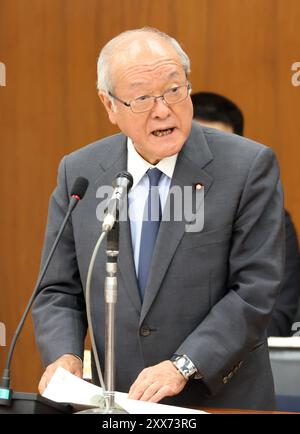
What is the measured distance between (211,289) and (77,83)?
2309mm

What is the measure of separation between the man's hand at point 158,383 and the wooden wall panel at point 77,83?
2182mm

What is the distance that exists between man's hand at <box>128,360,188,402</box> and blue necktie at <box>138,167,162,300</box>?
27cm

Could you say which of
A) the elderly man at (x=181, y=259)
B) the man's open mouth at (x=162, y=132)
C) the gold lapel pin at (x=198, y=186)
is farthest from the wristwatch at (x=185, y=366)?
the man's open mouth at (x=162, y=132)

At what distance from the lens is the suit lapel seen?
2322 millimetres

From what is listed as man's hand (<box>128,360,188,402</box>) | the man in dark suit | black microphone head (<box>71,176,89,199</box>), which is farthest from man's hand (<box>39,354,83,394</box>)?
the man in dark suit

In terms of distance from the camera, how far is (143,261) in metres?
2.38

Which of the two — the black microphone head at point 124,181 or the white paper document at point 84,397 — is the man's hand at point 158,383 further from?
the black microphone head at point 124,181

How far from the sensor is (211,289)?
2330mm

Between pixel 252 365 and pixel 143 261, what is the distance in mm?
384

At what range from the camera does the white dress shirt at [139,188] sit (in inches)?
94.7

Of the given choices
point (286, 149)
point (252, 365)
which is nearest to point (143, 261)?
point (252, 365)
